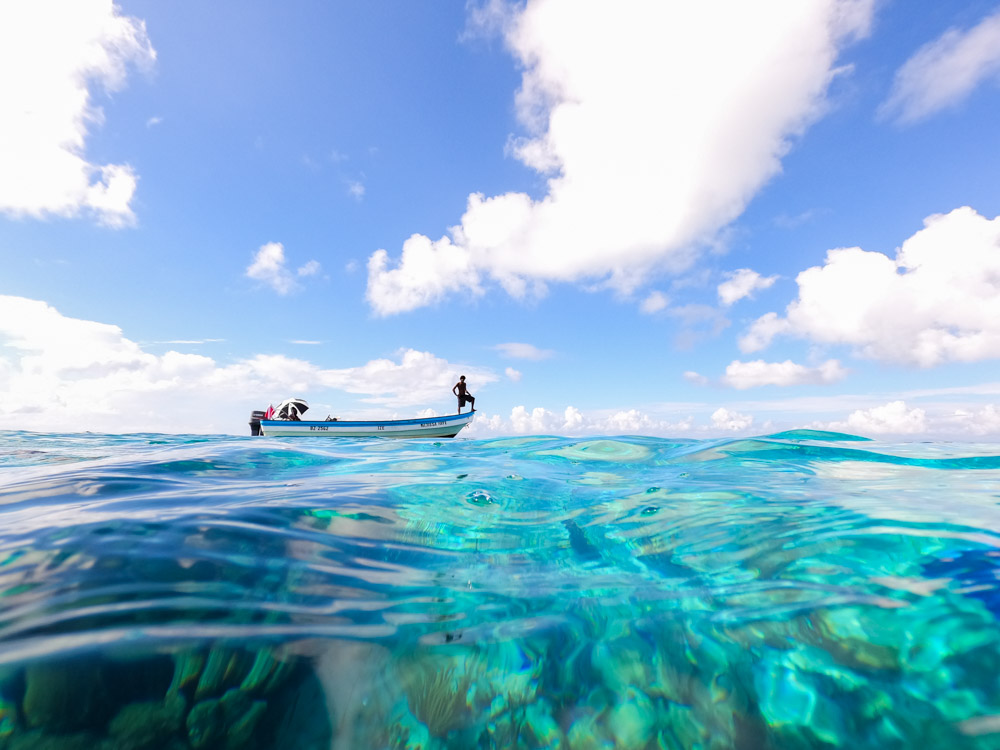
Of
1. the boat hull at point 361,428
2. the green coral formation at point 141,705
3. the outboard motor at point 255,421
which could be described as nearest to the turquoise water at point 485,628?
the green coral formation at point 141,705

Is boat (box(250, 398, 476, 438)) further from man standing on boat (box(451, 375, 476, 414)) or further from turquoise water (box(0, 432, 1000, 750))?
turquoise water (box(0, 432, 1000, 750))

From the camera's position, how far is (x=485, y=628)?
241 centimetres

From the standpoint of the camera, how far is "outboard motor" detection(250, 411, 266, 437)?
23703 millimetres

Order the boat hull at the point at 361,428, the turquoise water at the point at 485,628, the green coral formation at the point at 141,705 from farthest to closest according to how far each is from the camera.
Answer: the boat hull at the point at 361,428 < the turquoise water at the point at 485,628 < the green coral formation at the point at 141,705

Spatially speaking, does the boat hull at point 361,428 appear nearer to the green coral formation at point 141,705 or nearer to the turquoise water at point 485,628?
the turquoise water at point 485,628

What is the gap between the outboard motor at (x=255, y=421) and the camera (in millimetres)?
23703

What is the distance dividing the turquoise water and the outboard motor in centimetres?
2134

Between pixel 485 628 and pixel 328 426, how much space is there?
74.5 feet

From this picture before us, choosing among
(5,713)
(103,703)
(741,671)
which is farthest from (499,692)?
(5,713)

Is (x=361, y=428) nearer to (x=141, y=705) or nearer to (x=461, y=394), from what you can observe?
(x=461, y=394)

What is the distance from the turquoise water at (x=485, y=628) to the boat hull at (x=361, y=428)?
19.2 meters

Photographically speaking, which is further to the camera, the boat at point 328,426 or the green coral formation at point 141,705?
the boat at point 328,426

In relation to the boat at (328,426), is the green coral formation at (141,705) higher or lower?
lower

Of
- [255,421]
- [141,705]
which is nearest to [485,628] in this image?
[141,705]
